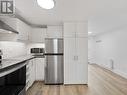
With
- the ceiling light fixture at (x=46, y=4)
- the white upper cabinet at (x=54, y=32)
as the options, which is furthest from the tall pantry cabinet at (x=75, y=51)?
the ceiling light fixture at (x=46, y=4)

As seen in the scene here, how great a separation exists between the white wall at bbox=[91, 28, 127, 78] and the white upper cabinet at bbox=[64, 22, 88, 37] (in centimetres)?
220

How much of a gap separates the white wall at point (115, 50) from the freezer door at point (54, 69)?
294 centimetres

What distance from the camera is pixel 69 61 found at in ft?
17.2

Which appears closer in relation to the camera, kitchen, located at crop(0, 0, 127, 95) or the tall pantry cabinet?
kitchen, located at crop(0, 0, 127, 95)

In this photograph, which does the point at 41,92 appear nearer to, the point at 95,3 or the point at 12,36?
the point at 12,36

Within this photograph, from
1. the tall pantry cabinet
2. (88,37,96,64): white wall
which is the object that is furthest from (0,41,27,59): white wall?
(88,37,96,64): white wall

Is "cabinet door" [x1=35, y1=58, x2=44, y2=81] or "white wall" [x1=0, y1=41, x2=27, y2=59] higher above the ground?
"white wall" [x1=0, y1=41, x2=27, y2=59]

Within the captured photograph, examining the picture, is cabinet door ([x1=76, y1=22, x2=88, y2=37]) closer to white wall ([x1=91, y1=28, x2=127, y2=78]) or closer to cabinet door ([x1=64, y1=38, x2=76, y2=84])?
cabinet door ([x1=64, y1=38, x2=76, y2=84])

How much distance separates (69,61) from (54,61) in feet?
1.90

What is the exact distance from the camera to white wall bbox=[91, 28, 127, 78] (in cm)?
635

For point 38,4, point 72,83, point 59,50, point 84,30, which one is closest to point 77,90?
point 72,83

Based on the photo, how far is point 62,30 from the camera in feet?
18.5

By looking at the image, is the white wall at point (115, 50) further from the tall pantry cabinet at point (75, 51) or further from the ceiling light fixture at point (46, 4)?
the ceiling light fixture at point (46, 4)

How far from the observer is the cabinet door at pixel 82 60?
5230 mm
